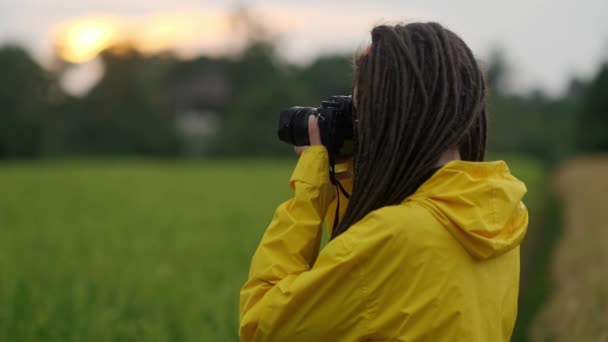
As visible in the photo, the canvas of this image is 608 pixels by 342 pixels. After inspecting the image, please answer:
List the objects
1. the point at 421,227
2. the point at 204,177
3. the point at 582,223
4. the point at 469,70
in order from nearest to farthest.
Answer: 1. the point at 421,227
2. the point at 469,70
3. the point at 582,223
4. the point at 204,177

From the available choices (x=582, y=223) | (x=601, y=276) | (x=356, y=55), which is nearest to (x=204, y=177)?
(x=582, y=223)

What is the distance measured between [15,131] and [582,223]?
41022 millimetres

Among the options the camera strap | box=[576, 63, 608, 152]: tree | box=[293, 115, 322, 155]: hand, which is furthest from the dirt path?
box=[576, 63, 608, 152]: tree

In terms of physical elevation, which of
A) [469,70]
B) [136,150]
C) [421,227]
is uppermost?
[469,70]

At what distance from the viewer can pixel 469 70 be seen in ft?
5.79

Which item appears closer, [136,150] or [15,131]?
[15,131]

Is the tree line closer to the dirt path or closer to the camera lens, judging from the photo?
the dirt path

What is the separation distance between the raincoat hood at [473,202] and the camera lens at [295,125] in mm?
313

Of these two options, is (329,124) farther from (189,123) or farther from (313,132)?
(189,123)

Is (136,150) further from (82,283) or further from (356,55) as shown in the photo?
(356,55)

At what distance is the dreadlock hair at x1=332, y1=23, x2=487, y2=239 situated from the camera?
1702 mm

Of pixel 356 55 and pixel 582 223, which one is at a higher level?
pixel 356 55

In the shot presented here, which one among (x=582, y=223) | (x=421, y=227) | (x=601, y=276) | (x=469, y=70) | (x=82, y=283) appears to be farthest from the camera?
(x=582, y=223)

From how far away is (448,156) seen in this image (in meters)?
1.76
